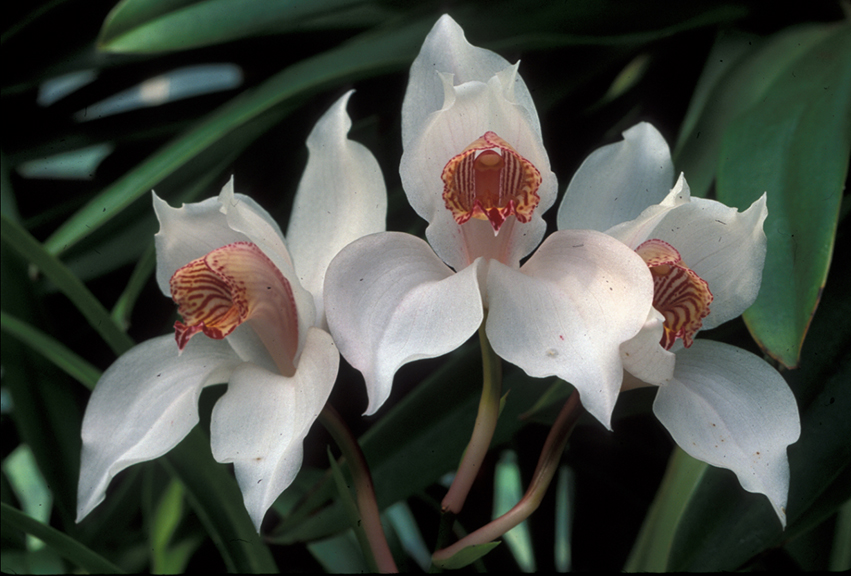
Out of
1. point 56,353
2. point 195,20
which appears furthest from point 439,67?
point 56,353

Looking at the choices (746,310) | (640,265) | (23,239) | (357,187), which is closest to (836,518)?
(746,310)

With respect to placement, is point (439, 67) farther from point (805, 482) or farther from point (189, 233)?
point (805, 482)

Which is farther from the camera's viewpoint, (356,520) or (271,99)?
(271,99)

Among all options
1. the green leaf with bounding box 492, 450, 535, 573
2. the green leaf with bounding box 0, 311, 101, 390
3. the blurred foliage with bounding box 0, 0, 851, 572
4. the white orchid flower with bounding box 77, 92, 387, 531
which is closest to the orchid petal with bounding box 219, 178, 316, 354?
the white orchid flower with bounding box 77, 92, 387, 531

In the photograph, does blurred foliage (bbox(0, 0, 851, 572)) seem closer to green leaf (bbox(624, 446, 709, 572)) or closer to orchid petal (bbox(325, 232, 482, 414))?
green leaf (bbox(624, 446, 709, 572))

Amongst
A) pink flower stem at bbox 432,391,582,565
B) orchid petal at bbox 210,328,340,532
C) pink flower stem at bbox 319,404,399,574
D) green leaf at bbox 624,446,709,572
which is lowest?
green leaf at bbox 624,446,709,572

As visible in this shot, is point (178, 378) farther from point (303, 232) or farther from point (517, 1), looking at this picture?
point (517, 1)
